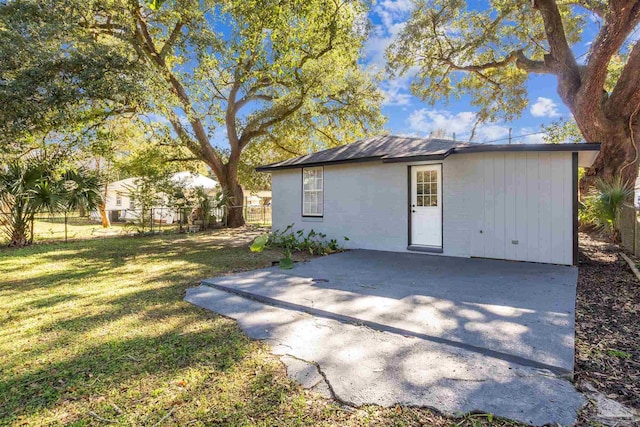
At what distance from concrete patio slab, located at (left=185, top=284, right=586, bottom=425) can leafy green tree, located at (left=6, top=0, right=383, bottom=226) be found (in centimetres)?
306

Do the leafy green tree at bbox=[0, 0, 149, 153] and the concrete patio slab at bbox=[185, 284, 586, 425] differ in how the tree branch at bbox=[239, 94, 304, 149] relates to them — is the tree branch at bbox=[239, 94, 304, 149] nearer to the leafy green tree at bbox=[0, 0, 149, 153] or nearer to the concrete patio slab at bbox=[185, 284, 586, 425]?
the leafy green tree at bbox=[0, 0, 149, 153]

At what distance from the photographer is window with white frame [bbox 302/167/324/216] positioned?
9531 millimetres

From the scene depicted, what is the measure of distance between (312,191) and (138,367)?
742 centimetres

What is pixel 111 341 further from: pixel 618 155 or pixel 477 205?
pixel 618 155

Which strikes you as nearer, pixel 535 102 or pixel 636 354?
pixel 636 354

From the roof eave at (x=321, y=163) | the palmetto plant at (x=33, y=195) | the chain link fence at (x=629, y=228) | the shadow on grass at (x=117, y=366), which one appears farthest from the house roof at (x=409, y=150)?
the shadow on grass at (x=117, y=366)

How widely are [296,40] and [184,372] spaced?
10.3 m

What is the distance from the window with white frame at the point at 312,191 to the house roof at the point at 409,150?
32 centimetres

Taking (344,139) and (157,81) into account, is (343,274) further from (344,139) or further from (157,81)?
(344,139)

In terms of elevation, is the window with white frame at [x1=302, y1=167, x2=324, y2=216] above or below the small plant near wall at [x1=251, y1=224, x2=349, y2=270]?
above

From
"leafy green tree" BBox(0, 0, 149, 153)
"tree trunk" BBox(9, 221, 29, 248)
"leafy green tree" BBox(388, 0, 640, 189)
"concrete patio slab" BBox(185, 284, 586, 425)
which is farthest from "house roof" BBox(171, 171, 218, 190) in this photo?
"concrete patio slab" BBox(185, 284, 586, 425)

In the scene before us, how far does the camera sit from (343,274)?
5.77m

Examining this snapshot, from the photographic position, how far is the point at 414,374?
8.13 ft

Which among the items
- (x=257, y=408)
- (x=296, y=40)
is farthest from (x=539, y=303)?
(x=296, y=40)
